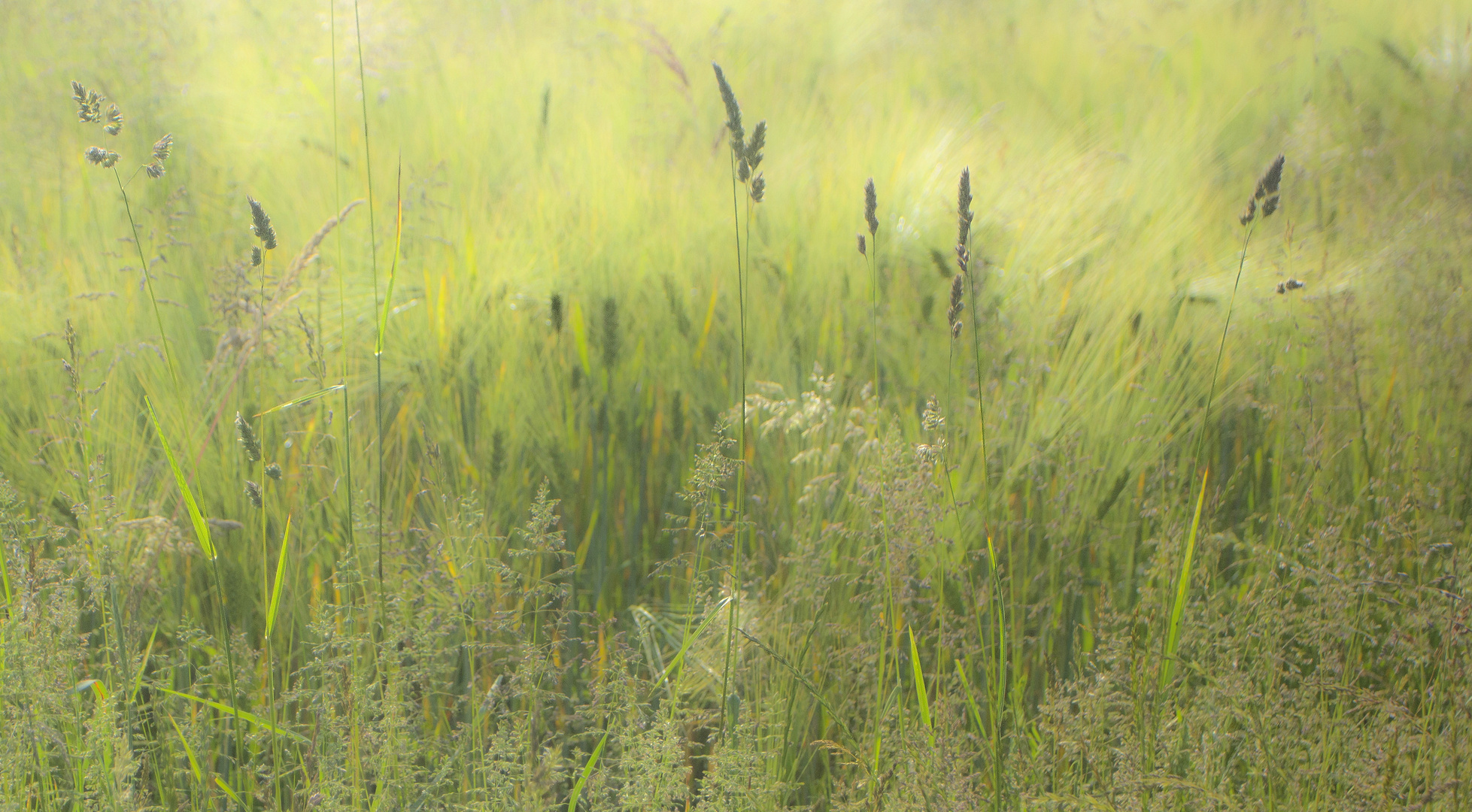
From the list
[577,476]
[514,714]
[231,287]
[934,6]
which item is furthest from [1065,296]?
[934,6]

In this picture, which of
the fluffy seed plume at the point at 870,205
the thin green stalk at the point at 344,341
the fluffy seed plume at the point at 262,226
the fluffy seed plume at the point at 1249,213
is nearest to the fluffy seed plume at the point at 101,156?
the fluffy seed plume at the point at 262,226

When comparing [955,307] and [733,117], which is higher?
[733,117]

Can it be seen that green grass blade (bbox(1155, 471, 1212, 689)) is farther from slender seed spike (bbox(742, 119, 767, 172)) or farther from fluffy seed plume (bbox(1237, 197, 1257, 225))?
slender seed spike (bbox(742, 119, 767, 172))

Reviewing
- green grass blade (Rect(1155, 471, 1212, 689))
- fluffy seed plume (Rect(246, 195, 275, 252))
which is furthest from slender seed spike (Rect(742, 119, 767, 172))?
green grass blade (Rect(1155, 471, 1212, 689))

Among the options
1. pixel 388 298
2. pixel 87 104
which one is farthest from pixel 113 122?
pixel 388 298

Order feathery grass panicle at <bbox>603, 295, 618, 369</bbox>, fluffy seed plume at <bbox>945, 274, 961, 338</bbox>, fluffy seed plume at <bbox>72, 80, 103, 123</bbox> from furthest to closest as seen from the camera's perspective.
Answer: feathery grass panicle at <bbox>603, 295, 618, 369</bbox> → fluffy seed plume at <bbox>72, 80, 103, 123</bbox> → fluffy seed plume at <bbox>945, 274, 961, 338</bbox>

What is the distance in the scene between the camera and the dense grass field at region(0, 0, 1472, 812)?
0.79 meters

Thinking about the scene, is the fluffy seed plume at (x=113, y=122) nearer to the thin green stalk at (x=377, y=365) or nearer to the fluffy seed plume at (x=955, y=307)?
the thin green stalk at (x=377, y=365)

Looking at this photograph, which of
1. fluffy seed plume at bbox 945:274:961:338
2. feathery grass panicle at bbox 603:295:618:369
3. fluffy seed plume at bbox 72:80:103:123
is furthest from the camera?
feathery grass panicle at bbox 603:295:618:369

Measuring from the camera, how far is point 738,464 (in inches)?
32.2

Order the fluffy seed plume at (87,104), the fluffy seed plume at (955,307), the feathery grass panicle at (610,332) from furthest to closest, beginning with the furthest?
the feathery grass panicle at (610,332) < the fluffy seed plume at (87,104) < the fluffy seed plume at (955,307)

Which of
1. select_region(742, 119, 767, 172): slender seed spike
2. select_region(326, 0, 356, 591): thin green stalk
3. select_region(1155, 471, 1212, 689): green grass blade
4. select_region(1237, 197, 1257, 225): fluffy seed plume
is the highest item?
select_region(742, 119, 767, 172): slender seed spike

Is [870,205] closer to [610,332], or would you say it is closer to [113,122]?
[610,332]

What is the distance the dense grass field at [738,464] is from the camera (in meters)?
0.79
